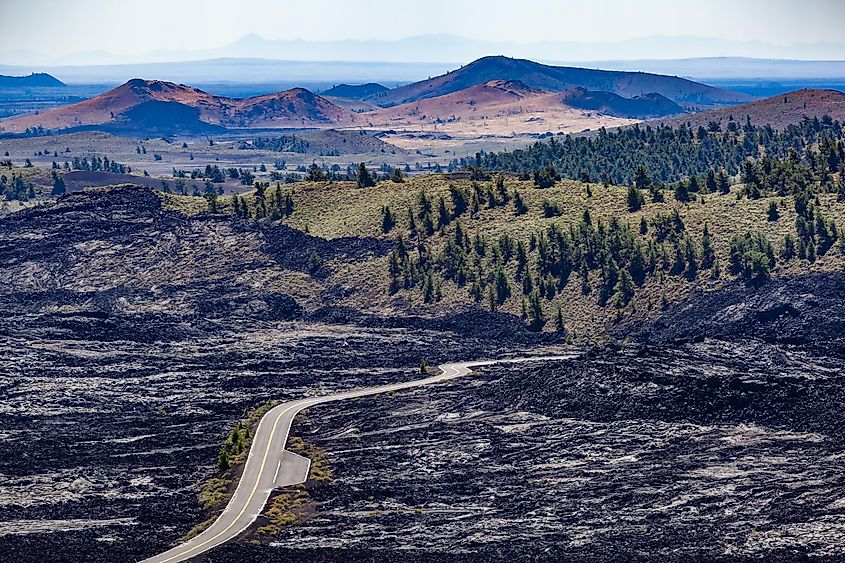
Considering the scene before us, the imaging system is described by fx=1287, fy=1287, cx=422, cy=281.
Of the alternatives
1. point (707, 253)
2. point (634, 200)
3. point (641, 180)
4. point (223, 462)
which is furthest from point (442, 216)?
point (223, 462)

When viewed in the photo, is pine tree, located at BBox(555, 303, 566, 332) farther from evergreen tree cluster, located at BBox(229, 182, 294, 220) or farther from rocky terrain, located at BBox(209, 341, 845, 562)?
evergreen tree cluster, located at BBox(229, 182, 294, 220)

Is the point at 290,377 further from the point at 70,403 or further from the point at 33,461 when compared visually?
the point at 33,461

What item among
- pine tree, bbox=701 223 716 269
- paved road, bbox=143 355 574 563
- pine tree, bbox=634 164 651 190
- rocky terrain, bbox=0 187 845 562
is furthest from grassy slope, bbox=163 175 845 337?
paved road, bbox=143 355 574 563

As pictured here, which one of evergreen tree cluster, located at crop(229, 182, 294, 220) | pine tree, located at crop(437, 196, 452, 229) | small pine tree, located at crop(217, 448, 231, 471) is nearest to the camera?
small pine tree, located at crop(217, 448, 231, 471)

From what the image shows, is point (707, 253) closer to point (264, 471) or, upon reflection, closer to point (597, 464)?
point (597, 464)

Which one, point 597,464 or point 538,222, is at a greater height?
point 538,222

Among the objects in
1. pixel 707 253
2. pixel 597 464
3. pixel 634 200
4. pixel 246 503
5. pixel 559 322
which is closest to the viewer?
pixel 246 503
